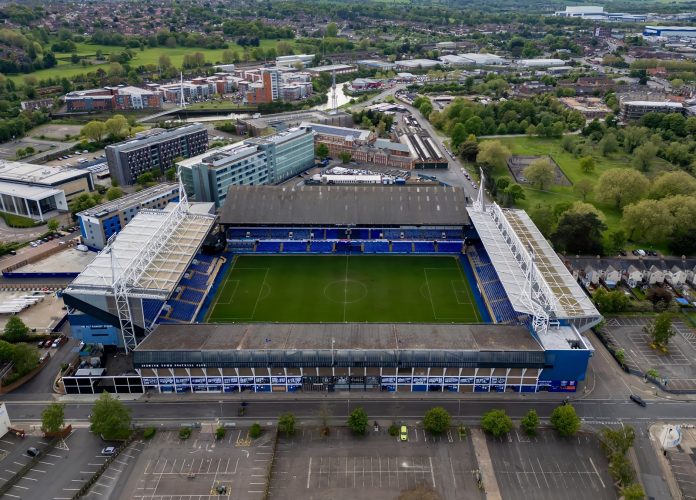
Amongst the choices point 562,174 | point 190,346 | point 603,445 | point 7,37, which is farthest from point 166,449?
point 7,37

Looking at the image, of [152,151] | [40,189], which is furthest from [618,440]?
[152,151]

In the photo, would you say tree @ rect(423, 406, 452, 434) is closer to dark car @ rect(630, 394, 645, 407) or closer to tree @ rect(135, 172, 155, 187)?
dark car @ rect(630, 394, 645, 407)

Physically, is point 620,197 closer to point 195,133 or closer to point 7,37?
point 195,133

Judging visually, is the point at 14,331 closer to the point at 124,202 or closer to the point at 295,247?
the point at 124,202

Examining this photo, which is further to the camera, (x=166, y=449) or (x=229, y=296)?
(x=229, y=296)

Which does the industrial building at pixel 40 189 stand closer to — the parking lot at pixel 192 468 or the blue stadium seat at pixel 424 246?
the parking lot at pixel 192 468
